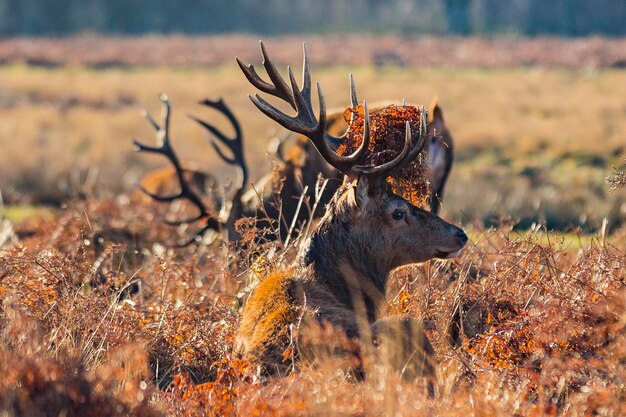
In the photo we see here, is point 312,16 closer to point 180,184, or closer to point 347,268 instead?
point 180,184

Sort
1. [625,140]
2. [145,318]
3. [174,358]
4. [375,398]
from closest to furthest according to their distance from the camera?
[375,398] → [174,358] → [145,318] → [625,140]

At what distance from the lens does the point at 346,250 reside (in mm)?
7918

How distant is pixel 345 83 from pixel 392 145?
1385 inches

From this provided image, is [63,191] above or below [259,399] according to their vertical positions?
below

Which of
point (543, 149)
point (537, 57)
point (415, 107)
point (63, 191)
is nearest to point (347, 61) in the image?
point (537, 57)

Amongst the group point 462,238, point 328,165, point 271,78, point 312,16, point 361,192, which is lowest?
point 312,16

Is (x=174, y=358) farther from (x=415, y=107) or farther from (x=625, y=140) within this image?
(x=625, y=140)

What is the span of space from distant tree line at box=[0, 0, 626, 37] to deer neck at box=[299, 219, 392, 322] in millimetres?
69371

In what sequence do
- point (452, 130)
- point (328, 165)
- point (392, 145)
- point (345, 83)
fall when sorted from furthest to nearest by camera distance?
point (345, 83) → point (452, 130) → point (328, 165) → point (392, 145)

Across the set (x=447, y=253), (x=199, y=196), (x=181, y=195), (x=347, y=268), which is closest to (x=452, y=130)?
(x=199, y=196)

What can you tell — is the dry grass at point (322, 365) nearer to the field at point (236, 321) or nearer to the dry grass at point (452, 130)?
the field at point (236, 321)

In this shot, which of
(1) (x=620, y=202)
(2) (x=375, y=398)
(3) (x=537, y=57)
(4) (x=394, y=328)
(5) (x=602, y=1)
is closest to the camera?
(2) (x=375, y=398)

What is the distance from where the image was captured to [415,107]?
838 centimetres

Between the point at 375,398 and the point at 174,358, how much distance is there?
228cm
